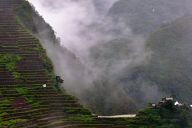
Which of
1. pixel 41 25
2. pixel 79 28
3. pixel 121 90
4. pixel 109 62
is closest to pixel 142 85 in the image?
pixel 121 90

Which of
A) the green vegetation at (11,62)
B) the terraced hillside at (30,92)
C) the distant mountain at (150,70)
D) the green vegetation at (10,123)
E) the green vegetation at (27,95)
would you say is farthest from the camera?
the distant mountain at (150,70)

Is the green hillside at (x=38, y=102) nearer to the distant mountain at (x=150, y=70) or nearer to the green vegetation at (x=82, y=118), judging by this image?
the green vegetation at (x=82, y=118)

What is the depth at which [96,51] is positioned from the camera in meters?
113

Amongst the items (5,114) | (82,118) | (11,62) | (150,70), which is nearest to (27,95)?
(5,114)

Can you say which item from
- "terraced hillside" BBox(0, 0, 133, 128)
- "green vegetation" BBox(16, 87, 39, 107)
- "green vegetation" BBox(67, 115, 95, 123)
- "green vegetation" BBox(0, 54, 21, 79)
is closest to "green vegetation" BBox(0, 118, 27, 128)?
"terraced hillside" BBox(0, 0, 133, 128)

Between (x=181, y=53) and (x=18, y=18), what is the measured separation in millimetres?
44551

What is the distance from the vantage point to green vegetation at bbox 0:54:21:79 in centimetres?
5535

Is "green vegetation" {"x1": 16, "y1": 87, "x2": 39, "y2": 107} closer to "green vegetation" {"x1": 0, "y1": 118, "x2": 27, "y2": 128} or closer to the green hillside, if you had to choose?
the green hillside

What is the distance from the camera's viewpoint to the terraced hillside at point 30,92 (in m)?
47.2

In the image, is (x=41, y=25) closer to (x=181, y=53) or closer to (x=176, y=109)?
(x=176, y=109)

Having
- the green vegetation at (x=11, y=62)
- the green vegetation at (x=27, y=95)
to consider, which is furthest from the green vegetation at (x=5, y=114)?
the green vegetation at (x=11, y=62)

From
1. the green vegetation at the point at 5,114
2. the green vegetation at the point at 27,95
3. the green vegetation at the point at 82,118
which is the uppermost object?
the green vegetation at the point at 27,95

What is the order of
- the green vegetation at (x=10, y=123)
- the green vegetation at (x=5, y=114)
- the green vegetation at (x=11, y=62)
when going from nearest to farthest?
1. the green vegetation at (x=10, y=123)
2. the green vegetation at (x=5, y=114)
3. the green vegetation at (x=11, y=62)

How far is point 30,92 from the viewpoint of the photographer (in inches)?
2061
